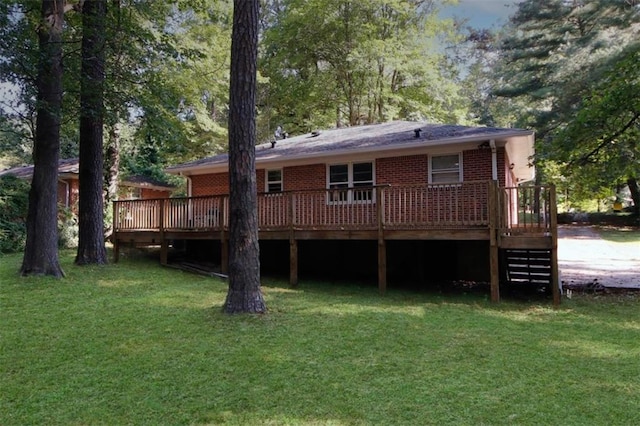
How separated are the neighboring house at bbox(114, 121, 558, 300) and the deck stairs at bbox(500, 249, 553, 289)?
0.15 ft

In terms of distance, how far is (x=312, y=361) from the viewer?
16.4ft

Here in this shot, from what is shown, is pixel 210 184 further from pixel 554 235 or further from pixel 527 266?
pixel 554 235

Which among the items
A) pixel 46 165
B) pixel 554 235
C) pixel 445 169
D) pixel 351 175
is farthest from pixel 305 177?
pixel 554 235

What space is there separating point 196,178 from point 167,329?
10.3m

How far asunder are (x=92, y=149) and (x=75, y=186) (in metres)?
10.1

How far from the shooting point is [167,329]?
6.17 meters

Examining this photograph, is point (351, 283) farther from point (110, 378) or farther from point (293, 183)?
point (110, 378)

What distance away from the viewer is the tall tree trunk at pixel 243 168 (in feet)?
22.9

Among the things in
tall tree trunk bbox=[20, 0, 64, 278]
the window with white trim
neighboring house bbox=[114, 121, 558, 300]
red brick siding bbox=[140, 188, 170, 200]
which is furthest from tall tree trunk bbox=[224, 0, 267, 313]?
red brick siding bbox=[140, 188, 170, 200]

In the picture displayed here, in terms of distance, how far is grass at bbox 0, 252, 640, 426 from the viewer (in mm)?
3740

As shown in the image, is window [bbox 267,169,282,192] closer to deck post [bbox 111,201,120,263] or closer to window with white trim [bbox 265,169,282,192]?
window with white trim [bbox 265,169,282,192]

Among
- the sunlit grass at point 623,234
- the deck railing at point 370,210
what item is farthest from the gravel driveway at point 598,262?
the deck railing at point 370,210

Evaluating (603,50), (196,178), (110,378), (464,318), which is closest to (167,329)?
(110,378)

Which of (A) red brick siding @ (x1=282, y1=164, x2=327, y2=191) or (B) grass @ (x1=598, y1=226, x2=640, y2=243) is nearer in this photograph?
(A) red brick siding @ (x1=282, y1=164, x2=327, y2=191)
